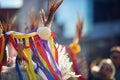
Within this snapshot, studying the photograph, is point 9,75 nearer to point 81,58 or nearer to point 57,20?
point 81,58

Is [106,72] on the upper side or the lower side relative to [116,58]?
lower

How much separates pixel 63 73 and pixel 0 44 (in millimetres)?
457

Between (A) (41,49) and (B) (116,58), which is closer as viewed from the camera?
(A) (41,49)

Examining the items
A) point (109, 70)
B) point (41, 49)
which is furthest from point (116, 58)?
point (41, 49)

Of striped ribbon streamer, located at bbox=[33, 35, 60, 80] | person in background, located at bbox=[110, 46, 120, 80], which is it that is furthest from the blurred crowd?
striped ribbon streamer, located at bbox=[33, 35, 60, 80]

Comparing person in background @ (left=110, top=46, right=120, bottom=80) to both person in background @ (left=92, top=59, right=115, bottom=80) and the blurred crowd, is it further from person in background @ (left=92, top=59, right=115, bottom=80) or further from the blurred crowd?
person in background @ (left=92, top=59, right=115, bottom=80)

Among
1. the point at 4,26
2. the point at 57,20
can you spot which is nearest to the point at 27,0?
the point at 57,20

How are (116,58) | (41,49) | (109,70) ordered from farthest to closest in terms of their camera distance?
(116,58) → (109,70) → (41,49)

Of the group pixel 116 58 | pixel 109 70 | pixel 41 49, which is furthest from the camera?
pixel 116 58

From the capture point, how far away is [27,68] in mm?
2811

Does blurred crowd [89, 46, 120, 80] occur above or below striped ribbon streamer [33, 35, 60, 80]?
below

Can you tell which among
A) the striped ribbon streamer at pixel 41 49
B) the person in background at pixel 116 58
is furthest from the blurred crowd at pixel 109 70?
the striped ribbon streamer at pixel 41 49

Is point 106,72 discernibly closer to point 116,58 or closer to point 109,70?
point 109,70

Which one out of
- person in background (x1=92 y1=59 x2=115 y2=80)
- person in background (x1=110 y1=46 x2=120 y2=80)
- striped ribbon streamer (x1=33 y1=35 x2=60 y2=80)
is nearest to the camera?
striped ribbon streamer (x1=33 y1=35 x2=60 y2=80)
